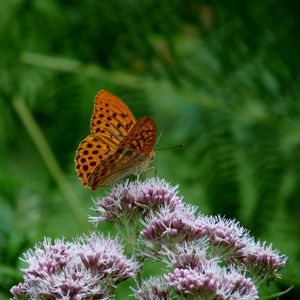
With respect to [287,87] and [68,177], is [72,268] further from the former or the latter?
[287,87]

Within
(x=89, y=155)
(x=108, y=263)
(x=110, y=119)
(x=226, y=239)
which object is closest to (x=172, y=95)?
(x=110, y=119)

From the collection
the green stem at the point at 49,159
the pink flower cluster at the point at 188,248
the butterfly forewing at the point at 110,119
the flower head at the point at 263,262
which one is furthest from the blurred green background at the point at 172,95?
the flower head at the point at 263,262

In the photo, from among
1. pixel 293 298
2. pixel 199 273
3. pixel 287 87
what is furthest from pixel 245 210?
pixel 199 273

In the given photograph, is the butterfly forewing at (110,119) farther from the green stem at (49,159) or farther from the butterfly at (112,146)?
the green stem at (49,159)

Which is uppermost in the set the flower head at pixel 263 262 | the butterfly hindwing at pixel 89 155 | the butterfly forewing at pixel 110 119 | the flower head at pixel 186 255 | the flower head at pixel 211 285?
the butterfly forewing at pixel 110 119

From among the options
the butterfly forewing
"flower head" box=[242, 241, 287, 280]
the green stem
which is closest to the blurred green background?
the green stem

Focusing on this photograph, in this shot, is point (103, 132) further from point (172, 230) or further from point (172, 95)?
point (172, 95)
